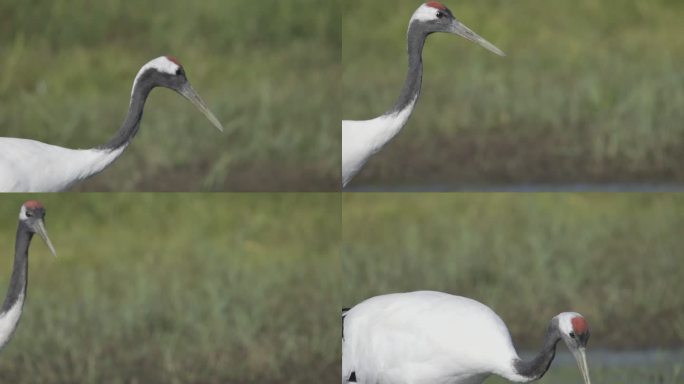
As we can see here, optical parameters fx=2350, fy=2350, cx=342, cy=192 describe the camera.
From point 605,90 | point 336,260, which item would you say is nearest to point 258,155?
point 336,260

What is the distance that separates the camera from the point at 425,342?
901cm

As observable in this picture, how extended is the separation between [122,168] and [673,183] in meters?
2.23

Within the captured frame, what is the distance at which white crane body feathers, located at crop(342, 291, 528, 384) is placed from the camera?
890 centimetres

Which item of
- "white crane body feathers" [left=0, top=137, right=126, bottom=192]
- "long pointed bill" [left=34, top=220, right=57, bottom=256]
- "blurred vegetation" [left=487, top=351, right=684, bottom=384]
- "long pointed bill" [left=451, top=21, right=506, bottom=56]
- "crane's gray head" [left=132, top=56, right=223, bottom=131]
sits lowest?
"blurred vegetation" [left=487, top=351, right=684, bottom=384]

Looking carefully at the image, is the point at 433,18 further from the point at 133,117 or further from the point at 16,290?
the point at 16,290

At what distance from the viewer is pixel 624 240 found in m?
10.0

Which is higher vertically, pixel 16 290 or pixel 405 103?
pixel 405 103

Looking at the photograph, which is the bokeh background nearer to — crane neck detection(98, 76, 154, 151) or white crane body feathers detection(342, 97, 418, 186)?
white crane body feathers detection(342, 97, 418, 186)

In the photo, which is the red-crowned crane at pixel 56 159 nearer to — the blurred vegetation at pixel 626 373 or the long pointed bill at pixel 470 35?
the long pointed bill at pixel 470 35

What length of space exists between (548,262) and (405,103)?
1297 mm

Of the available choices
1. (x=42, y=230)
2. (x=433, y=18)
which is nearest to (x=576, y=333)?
(x=433, y=18)

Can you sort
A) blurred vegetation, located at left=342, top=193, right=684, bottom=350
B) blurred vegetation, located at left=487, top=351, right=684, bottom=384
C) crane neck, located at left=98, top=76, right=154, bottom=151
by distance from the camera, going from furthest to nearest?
blurred vegetation, located at left=342, top=193, right=684, bottom=350
blurred vegetation, located at left=487, top=351, right=684, bottom=384
crane neck, located at left=98, top=76, right=154, bottom=151

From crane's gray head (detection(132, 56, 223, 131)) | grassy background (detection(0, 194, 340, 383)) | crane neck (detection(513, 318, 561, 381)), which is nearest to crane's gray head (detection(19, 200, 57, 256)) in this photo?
grassy background (detection(0, 194, 340, 383))

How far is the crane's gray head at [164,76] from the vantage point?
8.99m
